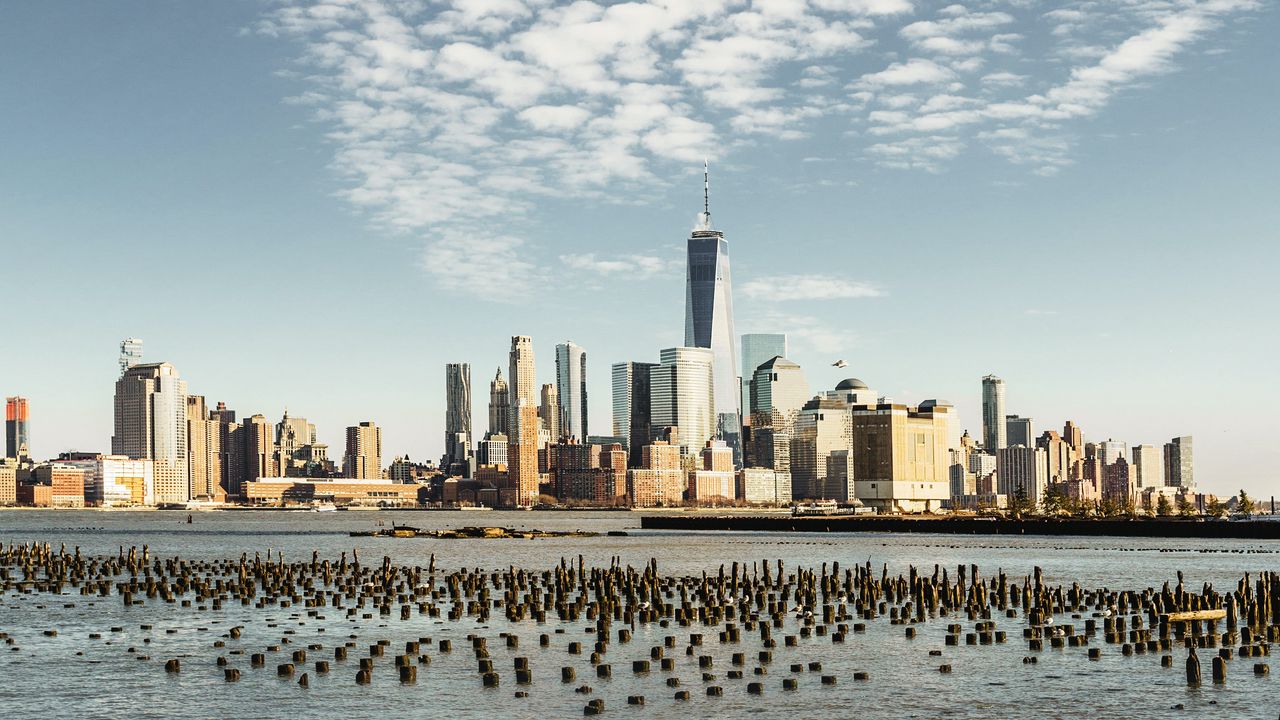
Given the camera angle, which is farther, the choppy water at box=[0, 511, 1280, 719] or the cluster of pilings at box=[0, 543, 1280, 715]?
the cluster of pilings at box=[0, 543, 1280, 715]

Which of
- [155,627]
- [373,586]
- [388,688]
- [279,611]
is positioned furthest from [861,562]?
[388,688]

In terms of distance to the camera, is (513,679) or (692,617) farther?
(692,617)

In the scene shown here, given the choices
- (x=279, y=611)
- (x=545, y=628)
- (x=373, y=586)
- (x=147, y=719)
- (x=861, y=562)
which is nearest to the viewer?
(x=147, y=719)

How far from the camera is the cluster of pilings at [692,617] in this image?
5106 centimetres

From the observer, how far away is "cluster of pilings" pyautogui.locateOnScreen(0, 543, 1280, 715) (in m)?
51.1

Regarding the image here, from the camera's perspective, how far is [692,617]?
68375 millimetres

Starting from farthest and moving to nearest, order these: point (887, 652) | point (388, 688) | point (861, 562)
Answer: point (861, 562) < point (887, 652) < point (388, 688)

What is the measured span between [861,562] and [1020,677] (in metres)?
77.1

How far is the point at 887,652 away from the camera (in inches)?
2250

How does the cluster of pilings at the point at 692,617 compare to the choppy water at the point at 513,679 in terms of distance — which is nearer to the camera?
the choppy water at the point at 513,679

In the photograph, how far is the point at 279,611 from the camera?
73.5 meters

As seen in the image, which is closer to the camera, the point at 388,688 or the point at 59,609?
the point at 388,688

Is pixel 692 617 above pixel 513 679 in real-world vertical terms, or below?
below

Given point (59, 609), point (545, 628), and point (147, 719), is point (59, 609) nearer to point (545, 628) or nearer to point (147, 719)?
point (545, 628)
